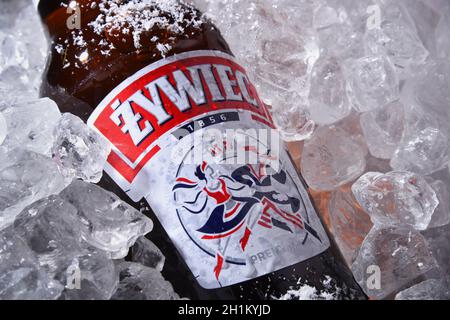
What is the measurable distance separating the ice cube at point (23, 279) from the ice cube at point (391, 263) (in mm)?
528

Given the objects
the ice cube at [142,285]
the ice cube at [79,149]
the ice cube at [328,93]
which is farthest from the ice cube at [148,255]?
the ice cube at [328,93]

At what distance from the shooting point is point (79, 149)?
37.4 inches

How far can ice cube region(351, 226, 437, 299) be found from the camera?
1.04 meters

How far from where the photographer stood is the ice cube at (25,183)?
36.1 inches

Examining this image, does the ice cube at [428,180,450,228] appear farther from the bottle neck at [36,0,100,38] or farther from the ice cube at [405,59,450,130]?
the bottle neck at [36,0,100,38]

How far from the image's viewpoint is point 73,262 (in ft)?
2.78

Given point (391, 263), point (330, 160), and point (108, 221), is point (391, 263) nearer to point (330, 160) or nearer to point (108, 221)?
point (330, 160)

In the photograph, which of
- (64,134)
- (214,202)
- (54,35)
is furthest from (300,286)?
(54,35)

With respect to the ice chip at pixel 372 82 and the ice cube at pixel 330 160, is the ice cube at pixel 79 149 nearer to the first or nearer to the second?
the ice cube at pixel 330 160

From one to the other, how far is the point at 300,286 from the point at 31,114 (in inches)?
21.2

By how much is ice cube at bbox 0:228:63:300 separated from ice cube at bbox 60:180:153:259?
96 millimetres

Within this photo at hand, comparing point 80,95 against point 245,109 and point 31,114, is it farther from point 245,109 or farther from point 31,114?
point 245,109

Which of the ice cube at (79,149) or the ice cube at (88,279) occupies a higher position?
the ice cube at (79,149)

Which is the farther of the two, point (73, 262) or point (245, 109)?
point (245, 109)
